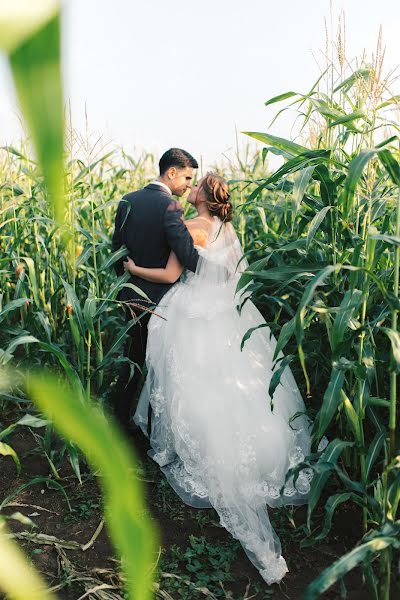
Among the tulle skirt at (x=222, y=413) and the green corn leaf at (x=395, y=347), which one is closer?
the green corn leaf at (x=395, y=347)

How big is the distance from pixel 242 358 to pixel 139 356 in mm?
710

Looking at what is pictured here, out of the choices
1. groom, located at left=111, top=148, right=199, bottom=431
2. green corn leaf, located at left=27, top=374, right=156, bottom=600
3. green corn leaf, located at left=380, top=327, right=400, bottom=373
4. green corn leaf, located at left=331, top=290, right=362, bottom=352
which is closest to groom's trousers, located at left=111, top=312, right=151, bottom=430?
groom, located at left=111, top=148, right=199, bottom=431

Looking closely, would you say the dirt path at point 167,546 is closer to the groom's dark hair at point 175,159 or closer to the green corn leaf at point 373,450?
the green corn leaf at point 373,450

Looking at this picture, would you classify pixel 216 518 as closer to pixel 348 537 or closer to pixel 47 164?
pixel 348 537

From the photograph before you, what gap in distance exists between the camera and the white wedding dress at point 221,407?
2.70m

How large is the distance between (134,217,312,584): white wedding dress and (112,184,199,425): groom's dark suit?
9 centimetres

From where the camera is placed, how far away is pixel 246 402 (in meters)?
2.94

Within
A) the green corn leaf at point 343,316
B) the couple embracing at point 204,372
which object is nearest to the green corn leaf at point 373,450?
the green corn leaf at point 343,316

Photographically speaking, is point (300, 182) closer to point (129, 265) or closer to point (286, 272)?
point (286, 272)

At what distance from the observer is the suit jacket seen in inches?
128

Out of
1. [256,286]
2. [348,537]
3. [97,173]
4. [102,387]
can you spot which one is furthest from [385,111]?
[97,173]

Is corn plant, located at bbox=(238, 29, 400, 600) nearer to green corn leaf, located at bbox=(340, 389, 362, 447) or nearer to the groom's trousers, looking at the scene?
green corn leaf, located at bbox=(340, 389, 362, 447)

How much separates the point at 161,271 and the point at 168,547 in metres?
1.42

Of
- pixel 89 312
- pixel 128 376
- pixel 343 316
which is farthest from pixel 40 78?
pixel 128 376
